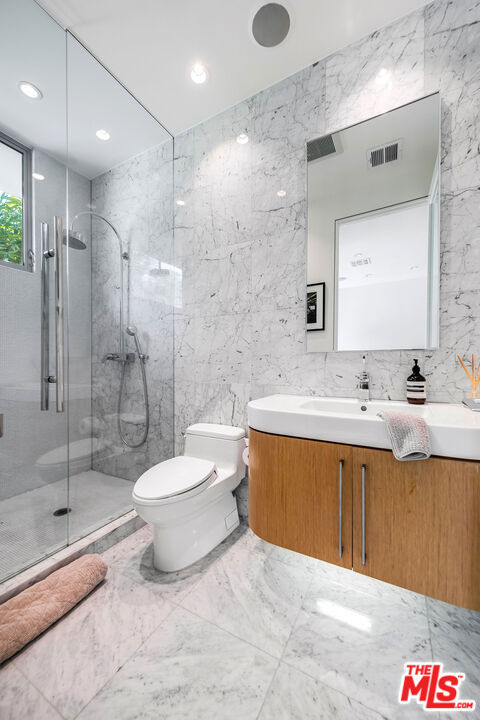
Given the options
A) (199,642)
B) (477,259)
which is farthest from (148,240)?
(199,642)

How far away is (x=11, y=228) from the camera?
1.54 meters

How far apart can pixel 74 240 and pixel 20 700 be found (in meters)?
1.93

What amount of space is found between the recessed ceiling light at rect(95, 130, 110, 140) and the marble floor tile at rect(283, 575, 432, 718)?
276cm

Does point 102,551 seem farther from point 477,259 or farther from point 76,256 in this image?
point 477,259

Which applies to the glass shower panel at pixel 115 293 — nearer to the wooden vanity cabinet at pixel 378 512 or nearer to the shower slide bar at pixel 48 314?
the shower slide bar at pixel 48 314

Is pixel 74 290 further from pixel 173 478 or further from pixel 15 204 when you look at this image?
pixel 173 478

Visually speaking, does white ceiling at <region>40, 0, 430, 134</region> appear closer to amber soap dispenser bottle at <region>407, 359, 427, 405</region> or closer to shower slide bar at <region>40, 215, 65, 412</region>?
shower slide bar at <region>40, 215, 65, 412</region>

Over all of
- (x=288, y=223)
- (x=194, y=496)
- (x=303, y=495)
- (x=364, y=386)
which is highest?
(x=288, y=223)

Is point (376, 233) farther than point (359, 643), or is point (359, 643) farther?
point (376, 233)

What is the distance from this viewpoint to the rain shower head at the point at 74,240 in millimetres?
1655

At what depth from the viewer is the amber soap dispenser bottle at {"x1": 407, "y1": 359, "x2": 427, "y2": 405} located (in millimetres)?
1263

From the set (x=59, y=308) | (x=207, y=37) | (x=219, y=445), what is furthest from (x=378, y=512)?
(x=207, y=37)

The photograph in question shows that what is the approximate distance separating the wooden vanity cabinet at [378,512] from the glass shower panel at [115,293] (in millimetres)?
1105

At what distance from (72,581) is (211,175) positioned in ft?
7.44
